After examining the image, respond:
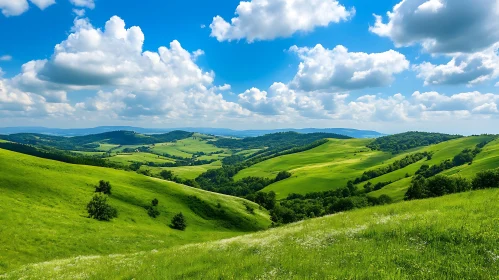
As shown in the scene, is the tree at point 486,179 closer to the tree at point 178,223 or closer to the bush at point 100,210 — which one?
the tree at point 178,223

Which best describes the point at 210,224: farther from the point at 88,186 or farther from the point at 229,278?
the point at 229,278

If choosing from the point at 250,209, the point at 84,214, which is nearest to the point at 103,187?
the point at 84,214

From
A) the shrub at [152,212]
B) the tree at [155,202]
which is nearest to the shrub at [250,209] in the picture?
the tree at [155,202]

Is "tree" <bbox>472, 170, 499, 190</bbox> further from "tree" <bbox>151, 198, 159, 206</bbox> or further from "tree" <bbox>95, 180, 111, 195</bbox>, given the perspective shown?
"tree" <bbox>95, 180, 111, 195</bbox>

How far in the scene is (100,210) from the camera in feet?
225

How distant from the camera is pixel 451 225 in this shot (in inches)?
509

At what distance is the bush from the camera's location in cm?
6706

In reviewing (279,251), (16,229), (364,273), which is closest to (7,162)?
(16,229)

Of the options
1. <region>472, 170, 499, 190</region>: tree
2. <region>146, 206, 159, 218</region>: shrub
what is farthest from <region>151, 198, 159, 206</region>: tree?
<region>472, 170, 499, 190</region>: tree

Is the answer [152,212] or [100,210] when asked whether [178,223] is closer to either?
[152,212]

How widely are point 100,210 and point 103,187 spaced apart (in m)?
20.6

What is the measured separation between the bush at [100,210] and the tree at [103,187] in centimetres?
1319

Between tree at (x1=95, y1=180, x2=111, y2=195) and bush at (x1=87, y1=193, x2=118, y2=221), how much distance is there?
13194 millimetres

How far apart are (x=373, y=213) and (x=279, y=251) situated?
10407 millimetres
